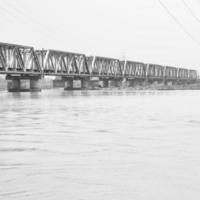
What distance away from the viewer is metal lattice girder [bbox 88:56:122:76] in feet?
584

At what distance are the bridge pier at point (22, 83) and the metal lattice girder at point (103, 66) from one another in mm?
46089

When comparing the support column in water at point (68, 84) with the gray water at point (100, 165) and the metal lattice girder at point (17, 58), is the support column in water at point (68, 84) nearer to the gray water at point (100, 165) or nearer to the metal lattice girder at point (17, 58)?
the metal lattice girder at point (17, 58)

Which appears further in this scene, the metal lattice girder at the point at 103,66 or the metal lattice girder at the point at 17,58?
the metal lattice girder at the point at 103,66

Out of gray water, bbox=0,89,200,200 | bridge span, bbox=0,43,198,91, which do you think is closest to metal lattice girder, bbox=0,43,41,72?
bridge span, bbox=0,43,198,91

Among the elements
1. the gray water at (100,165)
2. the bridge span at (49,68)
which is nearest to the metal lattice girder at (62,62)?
the bridge span at (49,68)

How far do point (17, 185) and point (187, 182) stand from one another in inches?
125

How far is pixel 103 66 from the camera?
18862 cm

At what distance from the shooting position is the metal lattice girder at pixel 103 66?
178 m

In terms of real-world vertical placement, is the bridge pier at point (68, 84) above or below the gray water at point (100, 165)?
below

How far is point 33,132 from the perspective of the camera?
1952cm

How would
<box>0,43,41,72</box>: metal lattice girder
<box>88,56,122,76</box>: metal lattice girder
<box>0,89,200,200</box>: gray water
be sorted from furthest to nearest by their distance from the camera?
<box>88,56,122,76</box>: metal lattice girder → <box>0,43,41,72</box>: metal lattice girder → <box>0,89,200,200</box>: gray water

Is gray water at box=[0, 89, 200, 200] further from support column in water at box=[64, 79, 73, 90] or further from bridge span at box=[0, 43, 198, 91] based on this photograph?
support column in water at box=[64, 79, 73, 90]

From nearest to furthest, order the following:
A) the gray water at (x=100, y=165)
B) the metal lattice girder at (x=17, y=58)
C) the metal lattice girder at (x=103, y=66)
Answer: the gray water at (x=100, y=165) < the metal lattice girder at (x=17, y=58) < the metal lattice girder at (x=103, y=66)

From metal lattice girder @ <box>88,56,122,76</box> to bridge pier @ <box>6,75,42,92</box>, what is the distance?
46089 mm
